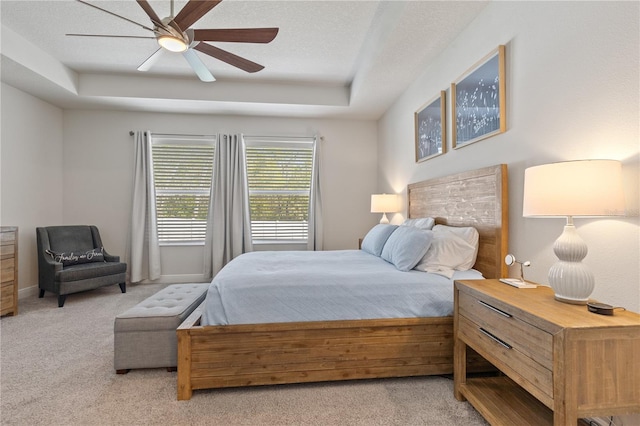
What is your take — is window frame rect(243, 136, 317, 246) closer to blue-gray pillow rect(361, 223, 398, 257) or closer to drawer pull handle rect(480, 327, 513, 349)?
blue-gray pillow rect(361, 223, 398, 257)

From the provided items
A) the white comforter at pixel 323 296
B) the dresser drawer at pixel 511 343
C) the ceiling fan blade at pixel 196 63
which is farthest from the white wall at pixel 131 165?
the dresser drawer at pixel 511 343

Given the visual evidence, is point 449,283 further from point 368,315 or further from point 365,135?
point 365,135

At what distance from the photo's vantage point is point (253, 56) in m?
3.42

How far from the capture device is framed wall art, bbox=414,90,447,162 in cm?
281

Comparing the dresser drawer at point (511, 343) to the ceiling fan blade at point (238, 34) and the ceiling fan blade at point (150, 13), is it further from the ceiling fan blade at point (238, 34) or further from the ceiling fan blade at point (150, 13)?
the ceiling fan blade at point (150, 13)

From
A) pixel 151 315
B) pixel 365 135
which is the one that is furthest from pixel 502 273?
pixel 365 135

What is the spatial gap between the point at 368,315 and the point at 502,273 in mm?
953

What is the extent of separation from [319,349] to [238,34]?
7.31 ft

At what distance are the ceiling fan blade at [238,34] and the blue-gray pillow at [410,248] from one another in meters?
1.77

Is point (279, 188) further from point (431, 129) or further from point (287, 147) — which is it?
point (431, 129)

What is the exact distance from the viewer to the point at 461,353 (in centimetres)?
172

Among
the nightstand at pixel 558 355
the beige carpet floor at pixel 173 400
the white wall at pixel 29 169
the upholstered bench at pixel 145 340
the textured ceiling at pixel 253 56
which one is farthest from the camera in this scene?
the white wall at pixel 29 169

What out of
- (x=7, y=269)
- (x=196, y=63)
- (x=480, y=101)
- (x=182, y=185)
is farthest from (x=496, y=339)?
(x=182, y=185)

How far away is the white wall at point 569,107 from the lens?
51.3 inches
